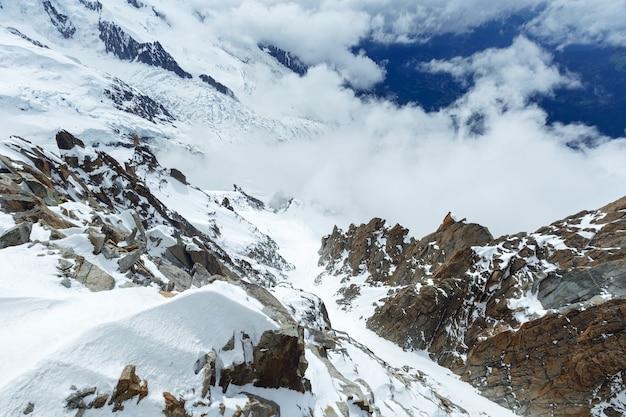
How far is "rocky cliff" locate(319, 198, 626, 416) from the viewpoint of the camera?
41406 mm

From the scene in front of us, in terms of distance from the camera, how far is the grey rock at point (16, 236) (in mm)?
17500

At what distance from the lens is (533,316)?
49.2m

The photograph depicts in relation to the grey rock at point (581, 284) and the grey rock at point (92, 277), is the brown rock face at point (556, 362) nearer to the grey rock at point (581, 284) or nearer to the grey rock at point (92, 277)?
the grey rock at point (581, 284)

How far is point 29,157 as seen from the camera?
137 ft

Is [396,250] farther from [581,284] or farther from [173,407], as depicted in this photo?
[173,407]

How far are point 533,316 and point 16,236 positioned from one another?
198ft

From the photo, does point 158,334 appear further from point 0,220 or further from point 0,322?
point 0,220

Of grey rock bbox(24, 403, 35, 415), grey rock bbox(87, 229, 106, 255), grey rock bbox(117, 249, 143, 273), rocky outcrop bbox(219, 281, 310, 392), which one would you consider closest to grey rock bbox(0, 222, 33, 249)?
grey rock bbox(87, 229, 106, 255)

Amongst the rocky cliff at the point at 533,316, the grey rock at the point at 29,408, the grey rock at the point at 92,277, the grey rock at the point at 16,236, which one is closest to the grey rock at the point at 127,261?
the grey rock at the point at 92,277

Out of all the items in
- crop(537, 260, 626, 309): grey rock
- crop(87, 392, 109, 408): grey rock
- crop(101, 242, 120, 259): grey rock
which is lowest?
crop(87, 392, 109, 408): grey rock

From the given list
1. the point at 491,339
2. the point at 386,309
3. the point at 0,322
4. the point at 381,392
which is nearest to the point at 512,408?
the point at 491,339

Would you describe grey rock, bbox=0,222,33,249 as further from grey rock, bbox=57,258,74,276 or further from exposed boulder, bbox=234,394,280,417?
exposed boulder, bbox=234,394,280,417

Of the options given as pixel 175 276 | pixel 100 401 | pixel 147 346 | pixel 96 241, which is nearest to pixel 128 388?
pixel 100 401

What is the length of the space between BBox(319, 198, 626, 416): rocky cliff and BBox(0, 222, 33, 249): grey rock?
55531 millimetres
